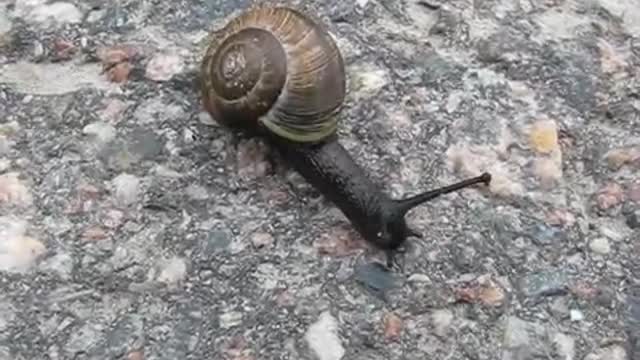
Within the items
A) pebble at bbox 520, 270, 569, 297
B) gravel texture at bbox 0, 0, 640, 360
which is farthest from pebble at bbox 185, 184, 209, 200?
pebble at bbox 520, 270, 569, 297

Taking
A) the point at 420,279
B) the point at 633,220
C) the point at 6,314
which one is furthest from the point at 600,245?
the point at 6,314

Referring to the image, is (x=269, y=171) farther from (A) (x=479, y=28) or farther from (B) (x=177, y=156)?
(A) (x=479, y=28)

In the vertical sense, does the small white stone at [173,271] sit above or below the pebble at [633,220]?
below

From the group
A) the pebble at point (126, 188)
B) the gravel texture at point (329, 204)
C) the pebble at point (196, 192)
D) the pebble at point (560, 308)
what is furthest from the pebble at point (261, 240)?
the pebble at point (560, 308)

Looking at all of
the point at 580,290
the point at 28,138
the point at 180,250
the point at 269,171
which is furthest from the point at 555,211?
the point at 28,138

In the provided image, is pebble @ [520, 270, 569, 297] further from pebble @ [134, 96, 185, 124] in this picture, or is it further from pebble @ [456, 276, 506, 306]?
pebble @ [134, 96, 185, 124]

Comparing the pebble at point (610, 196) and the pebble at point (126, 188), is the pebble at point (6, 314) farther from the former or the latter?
the pebble at point (610, 196)

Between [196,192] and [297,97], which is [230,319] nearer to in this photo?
[196,192]
